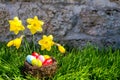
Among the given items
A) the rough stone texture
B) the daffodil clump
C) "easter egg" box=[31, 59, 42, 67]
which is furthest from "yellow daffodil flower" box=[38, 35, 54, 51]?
the rough stone texture

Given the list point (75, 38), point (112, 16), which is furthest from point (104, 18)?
point (75, 38)

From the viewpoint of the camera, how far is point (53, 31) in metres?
3.17

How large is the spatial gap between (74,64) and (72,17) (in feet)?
1.52

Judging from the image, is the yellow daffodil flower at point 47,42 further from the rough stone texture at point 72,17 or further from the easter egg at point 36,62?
the rough stone texture at point 72,17

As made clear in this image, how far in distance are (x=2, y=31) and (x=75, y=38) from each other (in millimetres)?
611

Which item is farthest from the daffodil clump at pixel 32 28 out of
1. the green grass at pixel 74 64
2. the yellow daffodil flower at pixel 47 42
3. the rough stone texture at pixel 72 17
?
the rough stone texture at pixel 72 17

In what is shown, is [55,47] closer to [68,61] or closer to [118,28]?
[68,61]

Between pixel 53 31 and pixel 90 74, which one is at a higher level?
pixel 53 31

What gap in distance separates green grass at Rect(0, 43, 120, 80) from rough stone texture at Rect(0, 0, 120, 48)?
0.51 feet

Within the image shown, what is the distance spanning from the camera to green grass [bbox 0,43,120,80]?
107 inches

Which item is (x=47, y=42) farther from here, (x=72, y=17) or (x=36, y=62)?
(x=72, y=17)

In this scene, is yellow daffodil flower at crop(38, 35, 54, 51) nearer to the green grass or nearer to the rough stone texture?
the green grass

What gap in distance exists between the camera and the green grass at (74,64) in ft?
8.89

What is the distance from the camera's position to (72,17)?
312 cm
